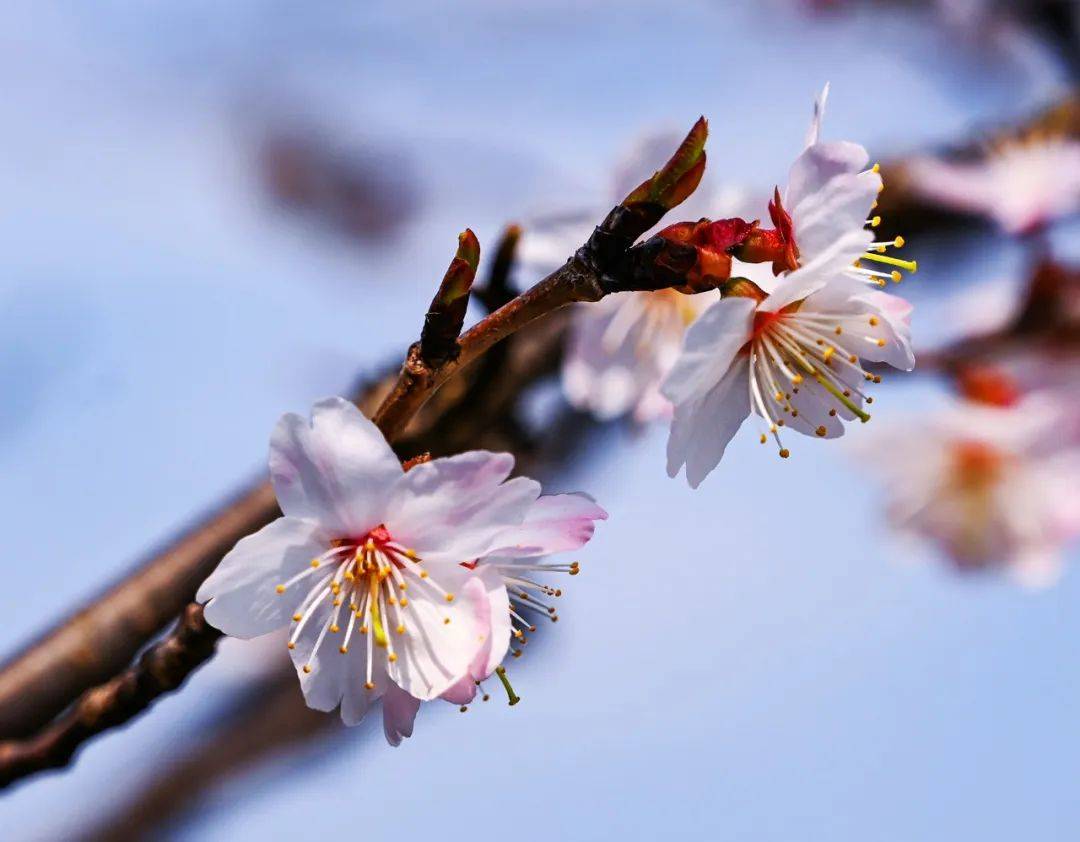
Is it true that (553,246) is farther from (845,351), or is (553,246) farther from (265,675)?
(265,675)

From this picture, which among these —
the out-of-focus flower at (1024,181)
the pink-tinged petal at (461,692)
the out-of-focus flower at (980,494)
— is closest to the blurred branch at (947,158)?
the out-of-focus flower at (1024,181)

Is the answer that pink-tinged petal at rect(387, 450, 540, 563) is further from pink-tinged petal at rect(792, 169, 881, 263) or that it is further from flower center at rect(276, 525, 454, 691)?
pink-tinged petal at rect(792, 169, 881, 263)

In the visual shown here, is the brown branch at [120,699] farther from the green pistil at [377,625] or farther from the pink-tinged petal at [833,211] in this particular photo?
the pink-tinged petal at [833,211]

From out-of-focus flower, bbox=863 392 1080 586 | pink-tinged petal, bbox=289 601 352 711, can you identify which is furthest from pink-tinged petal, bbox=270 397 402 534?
out-of-focus flower, bbox=863 392 1080 586

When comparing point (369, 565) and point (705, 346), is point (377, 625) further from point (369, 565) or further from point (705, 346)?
point (705, 346)

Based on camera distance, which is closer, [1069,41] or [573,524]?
[573,524]

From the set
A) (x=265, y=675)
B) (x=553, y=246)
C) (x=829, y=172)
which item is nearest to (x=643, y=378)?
(x=553, y=246)
